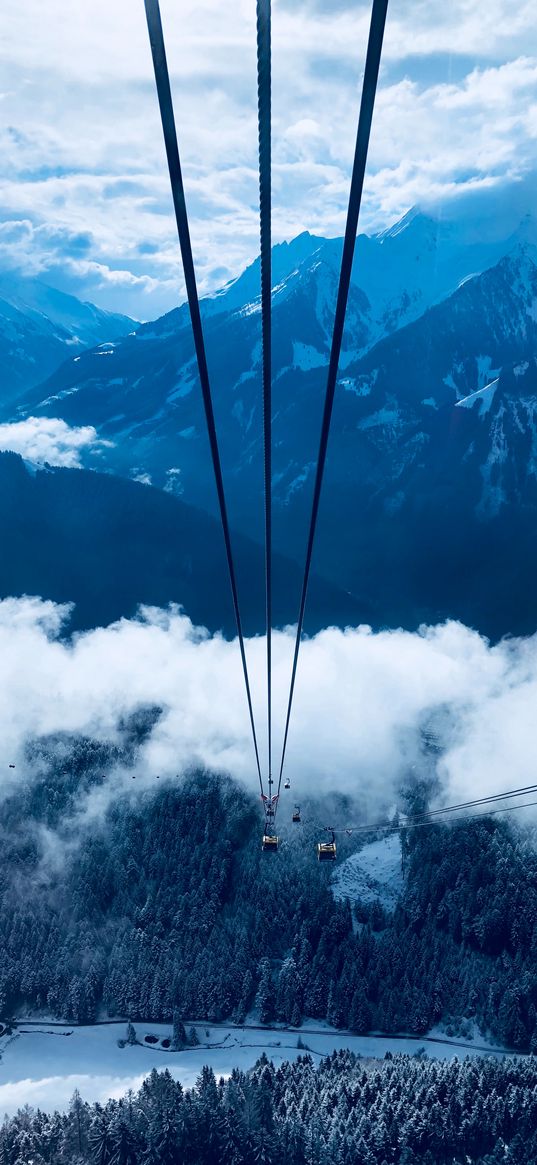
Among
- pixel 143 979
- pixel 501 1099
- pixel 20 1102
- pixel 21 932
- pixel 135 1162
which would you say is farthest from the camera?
pixel 21 932

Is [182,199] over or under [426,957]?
over

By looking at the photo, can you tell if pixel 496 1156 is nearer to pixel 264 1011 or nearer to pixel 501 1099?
pixel 501 1099

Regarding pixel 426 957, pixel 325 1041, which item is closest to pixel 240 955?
pixel 325 1041

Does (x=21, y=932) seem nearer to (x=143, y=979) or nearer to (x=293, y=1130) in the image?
(x=143, y=979)

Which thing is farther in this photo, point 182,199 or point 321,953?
point 321,953

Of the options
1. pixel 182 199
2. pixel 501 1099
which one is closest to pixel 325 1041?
pixel 501 1099

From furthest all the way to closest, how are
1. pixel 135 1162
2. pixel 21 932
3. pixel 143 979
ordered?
pixel 21 932 → pixel 143 979 → pixel 135 1162

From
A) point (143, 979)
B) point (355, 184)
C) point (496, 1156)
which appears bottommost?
point (496, 1156)
